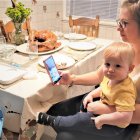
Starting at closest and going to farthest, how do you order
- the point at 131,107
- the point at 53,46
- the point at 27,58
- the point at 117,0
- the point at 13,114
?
the point at 131,107, the point at 13,114, the point at 27,58, the point at 53,46, the point at 117,0

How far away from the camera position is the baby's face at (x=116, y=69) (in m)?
0.91

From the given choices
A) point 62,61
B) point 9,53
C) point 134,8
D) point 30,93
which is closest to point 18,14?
point 9,53

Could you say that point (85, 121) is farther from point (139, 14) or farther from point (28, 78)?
point (139, 14)

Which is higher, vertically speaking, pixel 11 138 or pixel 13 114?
pixel 13 114

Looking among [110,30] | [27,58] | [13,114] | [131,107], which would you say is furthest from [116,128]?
[110,30]

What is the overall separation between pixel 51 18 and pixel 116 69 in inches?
88.8

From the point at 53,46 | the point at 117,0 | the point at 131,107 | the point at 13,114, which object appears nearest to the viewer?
the point at 131,107

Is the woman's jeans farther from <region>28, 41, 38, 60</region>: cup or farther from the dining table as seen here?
<region>28, 41, 38, 60</region>: cup

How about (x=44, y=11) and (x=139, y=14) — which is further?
(x=44, y=11)

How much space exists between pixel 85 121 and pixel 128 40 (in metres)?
0.45

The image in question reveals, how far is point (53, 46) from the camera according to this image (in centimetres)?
153

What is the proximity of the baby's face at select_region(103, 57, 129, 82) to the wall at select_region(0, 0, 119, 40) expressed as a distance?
188 cm

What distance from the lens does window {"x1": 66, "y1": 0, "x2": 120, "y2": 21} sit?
286cm

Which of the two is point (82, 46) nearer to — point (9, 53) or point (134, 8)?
point (9, 53)
